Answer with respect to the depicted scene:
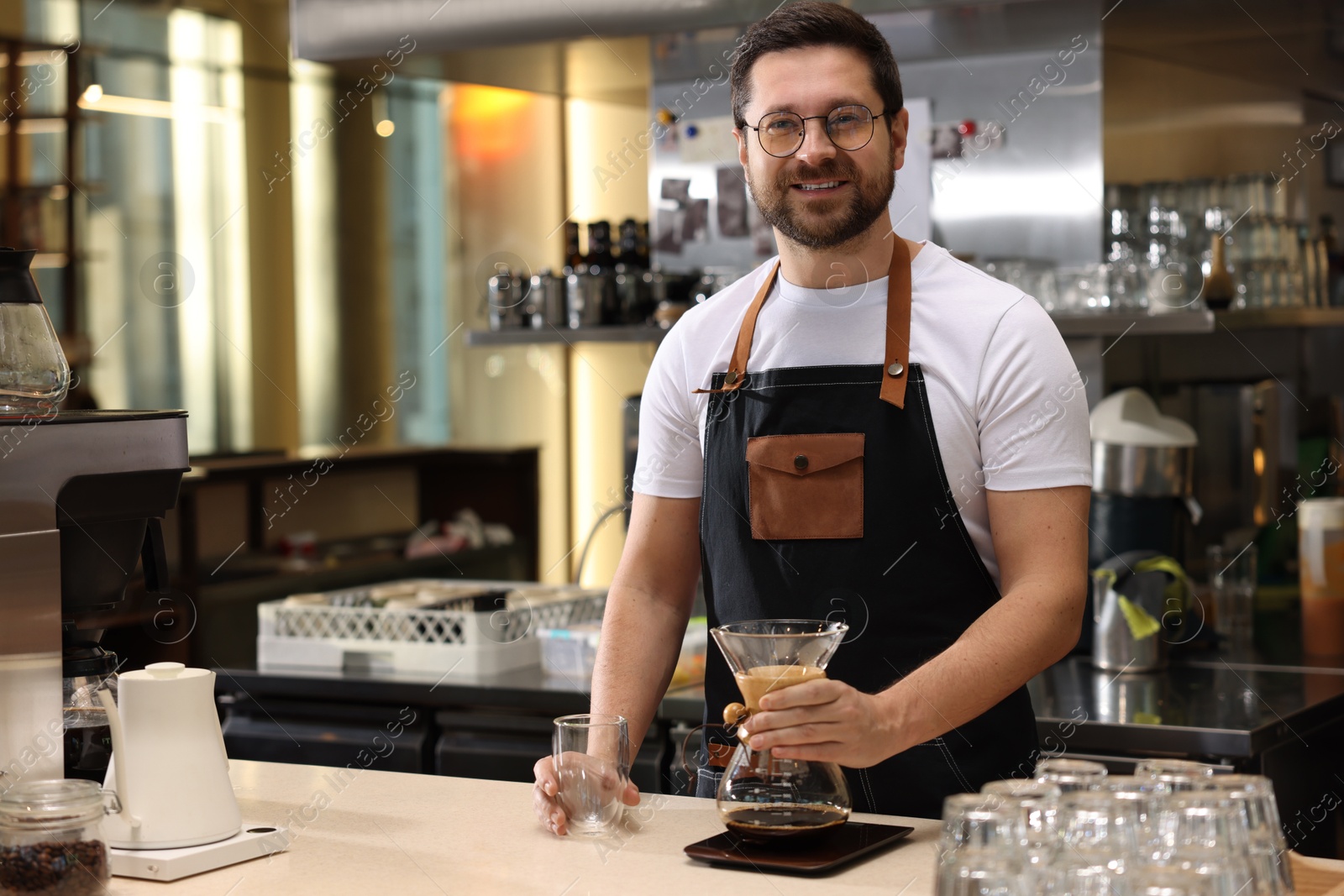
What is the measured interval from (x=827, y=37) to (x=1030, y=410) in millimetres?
557

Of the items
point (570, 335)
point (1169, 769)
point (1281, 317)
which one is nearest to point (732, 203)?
point (570, 335)

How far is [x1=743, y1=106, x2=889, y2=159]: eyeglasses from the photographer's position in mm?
2051

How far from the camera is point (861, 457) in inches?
82.7

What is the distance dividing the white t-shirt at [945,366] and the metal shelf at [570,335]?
61.3 inches

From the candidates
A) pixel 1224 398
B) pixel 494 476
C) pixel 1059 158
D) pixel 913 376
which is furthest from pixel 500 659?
pixel 494 476

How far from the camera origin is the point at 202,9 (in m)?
6.52

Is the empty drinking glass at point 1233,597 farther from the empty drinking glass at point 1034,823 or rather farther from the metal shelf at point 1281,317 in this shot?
the empty drinking glass at point 1034,823

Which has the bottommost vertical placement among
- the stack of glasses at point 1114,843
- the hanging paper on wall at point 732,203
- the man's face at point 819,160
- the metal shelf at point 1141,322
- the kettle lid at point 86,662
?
the stack of glasses at point 1114,843

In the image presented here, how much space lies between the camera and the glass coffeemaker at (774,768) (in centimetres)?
158

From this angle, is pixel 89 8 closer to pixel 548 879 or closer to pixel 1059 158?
pixel 1059 158

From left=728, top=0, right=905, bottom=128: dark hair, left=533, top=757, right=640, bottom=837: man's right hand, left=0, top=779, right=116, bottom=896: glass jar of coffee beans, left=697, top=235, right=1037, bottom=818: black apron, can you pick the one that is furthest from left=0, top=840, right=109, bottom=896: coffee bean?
left=728, top=0, right=905, bottom=128: dark hair

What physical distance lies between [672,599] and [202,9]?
16.9ft

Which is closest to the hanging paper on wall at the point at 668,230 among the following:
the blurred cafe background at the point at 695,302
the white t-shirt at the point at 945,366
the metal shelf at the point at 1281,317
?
the blurred cafe background at the point at 695,302

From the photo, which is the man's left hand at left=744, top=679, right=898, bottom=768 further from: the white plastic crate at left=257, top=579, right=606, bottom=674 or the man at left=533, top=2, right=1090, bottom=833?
the white plastic crate at left=257, top=579, right=606, bottom=674
